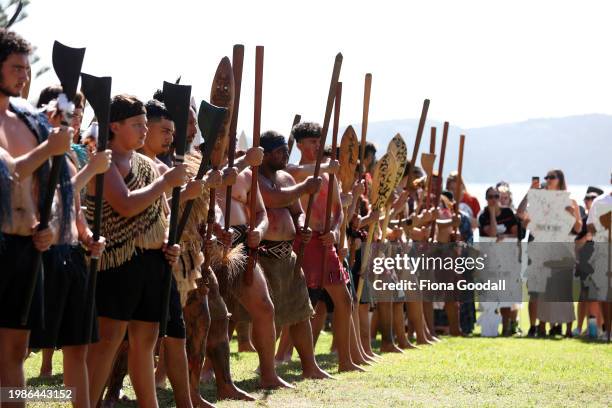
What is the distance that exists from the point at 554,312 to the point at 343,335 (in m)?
5.65

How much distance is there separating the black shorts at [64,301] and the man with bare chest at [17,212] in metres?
0.16

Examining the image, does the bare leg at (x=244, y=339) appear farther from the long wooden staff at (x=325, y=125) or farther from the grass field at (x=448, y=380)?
the long wooden staff at (x=325, y=125)

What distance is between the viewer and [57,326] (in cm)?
519

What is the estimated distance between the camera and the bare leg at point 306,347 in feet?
28.6

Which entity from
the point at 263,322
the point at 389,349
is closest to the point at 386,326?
the point at 389,349

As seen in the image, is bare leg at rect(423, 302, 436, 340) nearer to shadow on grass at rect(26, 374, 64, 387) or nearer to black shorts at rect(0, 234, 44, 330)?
shadow on grass at rect(26, 374, 64, 387)

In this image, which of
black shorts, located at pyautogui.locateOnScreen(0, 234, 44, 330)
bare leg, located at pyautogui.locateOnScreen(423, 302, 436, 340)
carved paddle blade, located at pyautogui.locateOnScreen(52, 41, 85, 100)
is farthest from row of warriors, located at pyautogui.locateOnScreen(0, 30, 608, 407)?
bare leg, located at pyautogui.locateOnScreen(423, 302, 436, 340)

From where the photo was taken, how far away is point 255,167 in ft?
25.3

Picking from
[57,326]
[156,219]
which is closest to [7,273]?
[57,326]

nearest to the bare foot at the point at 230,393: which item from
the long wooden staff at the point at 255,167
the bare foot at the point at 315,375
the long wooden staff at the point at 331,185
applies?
the long wooden staff at the point at 255,167

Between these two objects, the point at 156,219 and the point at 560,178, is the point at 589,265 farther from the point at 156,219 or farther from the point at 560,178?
the point at 156,219

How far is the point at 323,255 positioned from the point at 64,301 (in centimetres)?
411

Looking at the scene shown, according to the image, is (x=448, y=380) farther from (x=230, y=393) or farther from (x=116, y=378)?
(x=116, y=378)

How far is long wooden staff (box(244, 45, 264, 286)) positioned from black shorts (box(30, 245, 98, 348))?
2341 mm
